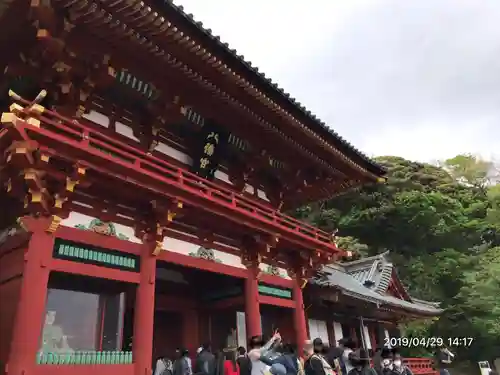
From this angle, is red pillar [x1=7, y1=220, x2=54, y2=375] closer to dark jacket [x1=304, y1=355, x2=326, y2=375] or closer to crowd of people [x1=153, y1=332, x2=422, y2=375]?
crowd of people [x1=153, y1=332, x2=422, y2=375]

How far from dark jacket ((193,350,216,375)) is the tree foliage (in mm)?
18360

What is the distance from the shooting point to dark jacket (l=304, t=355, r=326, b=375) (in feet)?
19.6

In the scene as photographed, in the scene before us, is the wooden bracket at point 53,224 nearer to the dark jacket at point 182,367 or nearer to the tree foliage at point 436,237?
the dark jacket at point 182,367

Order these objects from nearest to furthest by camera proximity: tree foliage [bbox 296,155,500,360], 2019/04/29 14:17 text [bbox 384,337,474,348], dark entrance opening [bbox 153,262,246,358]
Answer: dark entrance opening [bbox 153,262,246,358] → tree foliage [bbox 296,155,500,360] → 2019/04/29 14:17 text [bbox 384,337,474,348]

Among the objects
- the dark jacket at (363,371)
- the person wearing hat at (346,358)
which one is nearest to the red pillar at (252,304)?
Answer: the person wearing hat at (346,358)

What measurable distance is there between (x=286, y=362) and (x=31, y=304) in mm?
3552

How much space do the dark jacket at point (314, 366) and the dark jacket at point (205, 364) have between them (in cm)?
290

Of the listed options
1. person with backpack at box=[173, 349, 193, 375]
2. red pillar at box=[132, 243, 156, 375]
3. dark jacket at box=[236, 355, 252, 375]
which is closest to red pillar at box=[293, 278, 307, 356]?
person with backpack at box=[173, 349, 193, 375]

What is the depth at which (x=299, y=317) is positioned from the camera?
36.9 ft

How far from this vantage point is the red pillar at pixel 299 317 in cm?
1095

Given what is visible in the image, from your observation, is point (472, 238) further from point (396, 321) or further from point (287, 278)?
point (287, 278)

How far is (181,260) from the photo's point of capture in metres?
8.59

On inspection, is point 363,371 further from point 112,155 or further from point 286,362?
point 112,155

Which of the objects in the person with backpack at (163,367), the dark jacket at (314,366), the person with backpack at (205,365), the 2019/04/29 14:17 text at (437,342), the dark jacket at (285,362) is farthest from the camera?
the 2019/04/29 14:17 text at (437,342)
